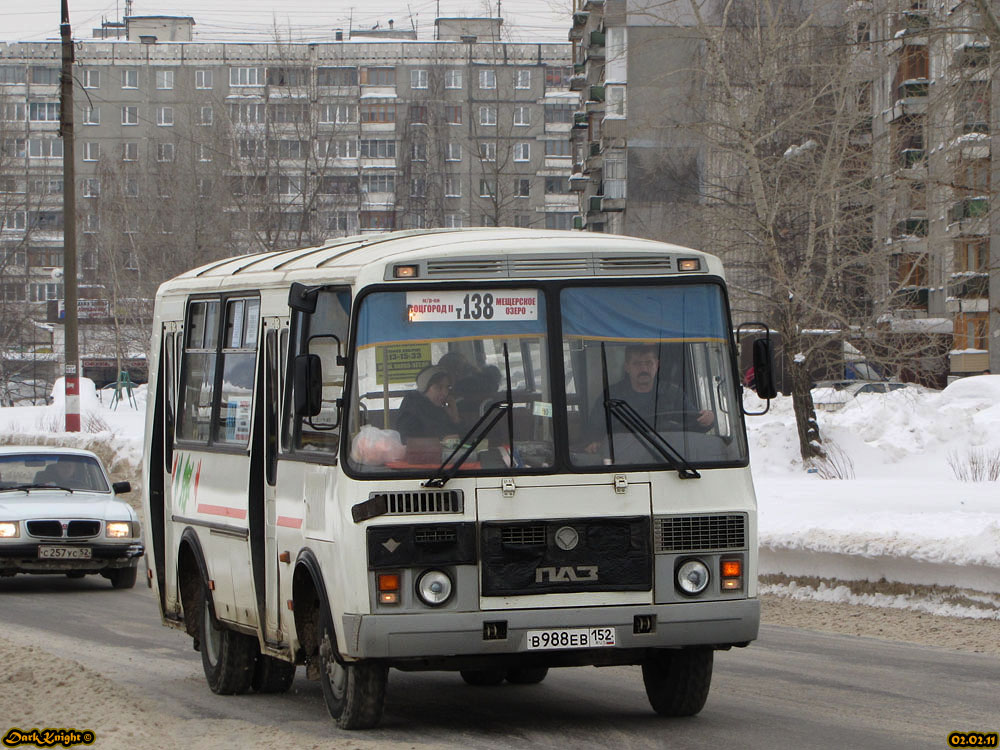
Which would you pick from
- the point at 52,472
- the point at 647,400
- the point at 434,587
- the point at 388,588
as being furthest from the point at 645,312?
the point at 52,472

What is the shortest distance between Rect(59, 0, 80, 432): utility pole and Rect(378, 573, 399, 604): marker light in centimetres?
2578

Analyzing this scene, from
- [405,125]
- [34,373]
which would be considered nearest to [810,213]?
[34,373]

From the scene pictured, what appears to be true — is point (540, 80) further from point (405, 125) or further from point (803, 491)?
point (803, 491)

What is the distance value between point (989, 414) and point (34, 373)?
4456cm

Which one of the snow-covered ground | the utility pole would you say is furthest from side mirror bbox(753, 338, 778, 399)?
the utility pole

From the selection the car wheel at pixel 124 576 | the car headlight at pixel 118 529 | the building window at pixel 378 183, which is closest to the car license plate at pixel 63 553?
the car headlight at pixel 118 529

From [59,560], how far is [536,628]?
33.7 ft

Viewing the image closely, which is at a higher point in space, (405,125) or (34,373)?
(405,125)

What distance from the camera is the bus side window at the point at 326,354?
852 centimetres

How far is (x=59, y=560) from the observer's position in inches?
680

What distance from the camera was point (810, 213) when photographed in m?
29.0

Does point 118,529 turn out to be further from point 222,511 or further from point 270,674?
point 222,511

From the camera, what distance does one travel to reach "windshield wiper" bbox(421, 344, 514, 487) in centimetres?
814

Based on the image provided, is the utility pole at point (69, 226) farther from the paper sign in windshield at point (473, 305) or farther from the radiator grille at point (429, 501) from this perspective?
the radiator grille at point (429, 501)
